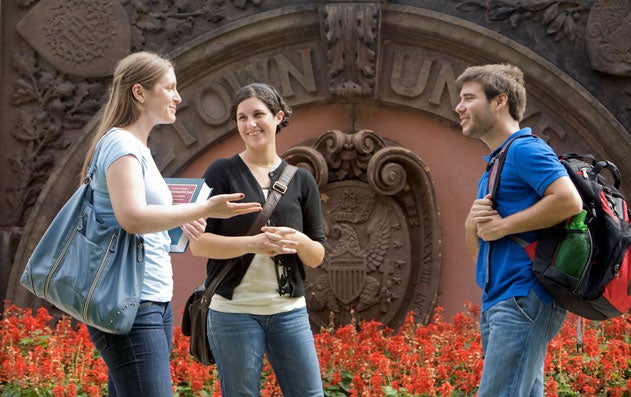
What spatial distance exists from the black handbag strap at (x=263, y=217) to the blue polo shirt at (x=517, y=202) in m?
0.81

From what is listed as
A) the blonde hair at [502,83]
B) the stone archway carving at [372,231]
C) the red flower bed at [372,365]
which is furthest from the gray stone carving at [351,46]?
the blonde hair at [502,83]

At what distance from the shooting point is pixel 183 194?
3.22 metres

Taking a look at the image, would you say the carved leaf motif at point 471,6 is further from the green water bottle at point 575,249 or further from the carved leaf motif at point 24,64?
the green water bottle at point 575,249

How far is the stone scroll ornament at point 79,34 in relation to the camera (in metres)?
6.52

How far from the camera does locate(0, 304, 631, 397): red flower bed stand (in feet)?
14.7

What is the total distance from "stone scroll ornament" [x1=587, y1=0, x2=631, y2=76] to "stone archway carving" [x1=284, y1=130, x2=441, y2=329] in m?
1.34

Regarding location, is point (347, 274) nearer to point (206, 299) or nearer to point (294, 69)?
point (294, 69)

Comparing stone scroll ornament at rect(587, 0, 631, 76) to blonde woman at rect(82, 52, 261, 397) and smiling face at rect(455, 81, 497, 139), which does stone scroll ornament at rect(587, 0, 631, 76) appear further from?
blonde woman at rect(82, 52, 261, 397)

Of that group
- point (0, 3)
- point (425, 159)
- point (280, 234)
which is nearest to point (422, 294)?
point (425, 159)

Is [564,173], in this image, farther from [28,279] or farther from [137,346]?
[28,279]

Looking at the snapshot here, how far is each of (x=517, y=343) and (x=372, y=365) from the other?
179 cm

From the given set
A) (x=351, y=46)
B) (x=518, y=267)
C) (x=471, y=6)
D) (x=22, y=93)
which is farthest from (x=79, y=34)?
(x=518, y=267)

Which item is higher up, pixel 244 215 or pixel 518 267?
pixel 244 215

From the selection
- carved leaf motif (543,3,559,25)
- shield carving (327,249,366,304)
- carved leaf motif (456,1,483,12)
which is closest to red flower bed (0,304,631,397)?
shield carving (327,249,366,304)
